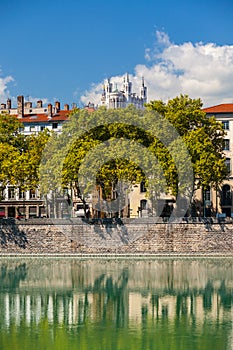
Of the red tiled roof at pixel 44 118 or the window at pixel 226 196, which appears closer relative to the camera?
the window at pixel 226 196

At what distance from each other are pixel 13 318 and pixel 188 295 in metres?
12.7

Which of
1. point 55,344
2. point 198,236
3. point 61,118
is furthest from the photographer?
point 61,118

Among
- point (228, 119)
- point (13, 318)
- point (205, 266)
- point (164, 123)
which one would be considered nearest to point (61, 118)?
point (228, 119)

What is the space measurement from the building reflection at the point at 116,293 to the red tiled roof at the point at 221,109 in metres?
25.1

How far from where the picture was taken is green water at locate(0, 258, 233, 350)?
34.6 metres

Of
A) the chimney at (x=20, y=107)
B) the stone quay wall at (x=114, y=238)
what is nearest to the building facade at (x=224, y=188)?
the stone quay wall at (x=114, y=238)

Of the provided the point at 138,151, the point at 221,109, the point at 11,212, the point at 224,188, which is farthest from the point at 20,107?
the point at 138,151

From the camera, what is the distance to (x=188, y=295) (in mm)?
47781

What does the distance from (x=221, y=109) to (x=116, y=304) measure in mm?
44363

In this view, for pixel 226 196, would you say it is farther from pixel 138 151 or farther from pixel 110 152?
pixel 110 152

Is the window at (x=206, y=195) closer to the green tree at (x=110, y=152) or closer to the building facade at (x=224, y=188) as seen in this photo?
the building facade at (x=224, y=188)

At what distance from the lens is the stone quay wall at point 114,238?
6750 cm

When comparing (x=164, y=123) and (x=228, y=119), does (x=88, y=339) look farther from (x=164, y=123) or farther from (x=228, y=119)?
(x=228, y=119)

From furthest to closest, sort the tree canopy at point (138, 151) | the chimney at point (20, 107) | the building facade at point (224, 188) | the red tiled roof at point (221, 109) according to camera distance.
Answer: the chimney at point (20, 107)
the red tiled roof at point (221, 109)
the building facade at point (224, 188)
the tree canopy at point (138, 151)
